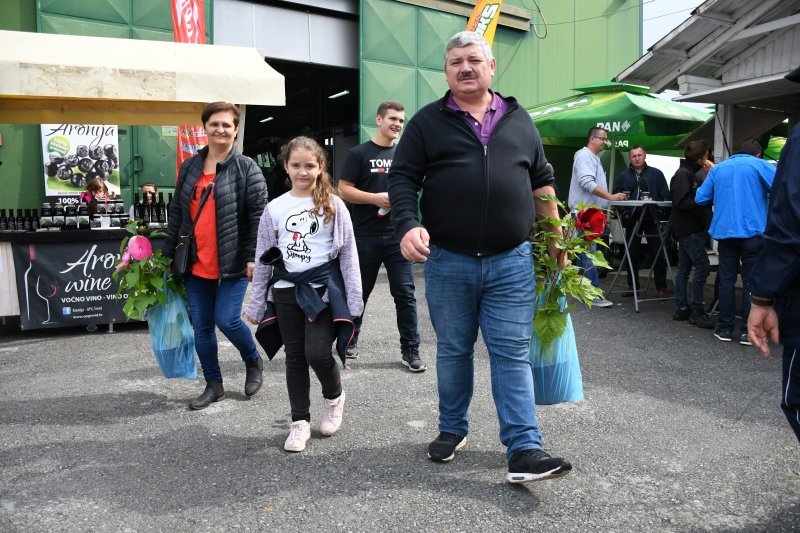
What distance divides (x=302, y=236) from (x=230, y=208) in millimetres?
749

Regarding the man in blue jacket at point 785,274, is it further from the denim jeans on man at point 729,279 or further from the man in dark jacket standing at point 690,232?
the man in dark jacket standing at point 690,232

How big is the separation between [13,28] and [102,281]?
5713 mm

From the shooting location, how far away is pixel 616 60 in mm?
18641

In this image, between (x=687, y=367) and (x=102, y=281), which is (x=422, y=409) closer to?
(x=687, y=367)

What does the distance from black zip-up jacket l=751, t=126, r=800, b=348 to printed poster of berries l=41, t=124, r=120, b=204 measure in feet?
31.8

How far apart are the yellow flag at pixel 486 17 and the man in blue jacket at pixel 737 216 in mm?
7999

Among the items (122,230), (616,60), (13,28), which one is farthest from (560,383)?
(616,60)

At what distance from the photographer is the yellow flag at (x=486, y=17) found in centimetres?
1363

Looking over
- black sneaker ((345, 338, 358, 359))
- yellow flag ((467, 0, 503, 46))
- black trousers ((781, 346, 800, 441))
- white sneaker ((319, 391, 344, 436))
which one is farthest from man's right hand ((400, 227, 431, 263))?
yellow flag ((467, 0, 503, 46))

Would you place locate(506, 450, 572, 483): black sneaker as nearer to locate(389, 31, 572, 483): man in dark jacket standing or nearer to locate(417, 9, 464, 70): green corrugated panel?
locate(389, 31, 572, 483): man in dark jacket standing

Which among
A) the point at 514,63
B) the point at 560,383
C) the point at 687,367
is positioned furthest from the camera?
the point at 514,63

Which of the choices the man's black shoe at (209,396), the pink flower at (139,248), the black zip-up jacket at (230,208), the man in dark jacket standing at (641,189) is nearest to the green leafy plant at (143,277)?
the pink flower at (139,248)

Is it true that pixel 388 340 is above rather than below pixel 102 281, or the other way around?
below

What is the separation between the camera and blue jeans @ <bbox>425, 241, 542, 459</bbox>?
124 inches
